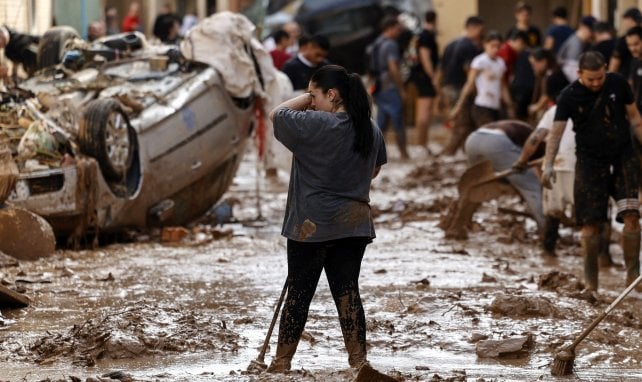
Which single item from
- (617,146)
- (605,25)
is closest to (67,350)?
(617,146)

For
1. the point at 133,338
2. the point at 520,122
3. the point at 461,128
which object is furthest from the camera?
the point at 461,128

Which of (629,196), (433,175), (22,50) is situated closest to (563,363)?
(629,196)

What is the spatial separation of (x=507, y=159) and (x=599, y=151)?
3.29 metres

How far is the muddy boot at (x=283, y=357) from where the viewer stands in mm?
7520

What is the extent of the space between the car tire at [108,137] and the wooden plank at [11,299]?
3.11 metres

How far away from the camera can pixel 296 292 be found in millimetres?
7480

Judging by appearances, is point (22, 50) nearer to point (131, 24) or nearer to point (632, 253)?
point (632, 253)

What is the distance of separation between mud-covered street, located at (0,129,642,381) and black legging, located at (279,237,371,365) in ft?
0.64

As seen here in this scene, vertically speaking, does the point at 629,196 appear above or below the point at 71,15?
above

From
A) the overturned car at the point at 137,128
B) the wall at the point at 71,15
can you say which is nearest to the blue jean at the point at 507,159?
the overturned car at the point at 137,128

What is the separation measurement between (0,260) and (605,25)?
349 inches

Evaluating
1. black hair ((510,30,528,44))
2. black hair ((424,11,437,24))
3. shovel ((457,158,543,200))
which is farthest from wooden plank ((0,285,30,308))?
black hair ((424,11,437,24))

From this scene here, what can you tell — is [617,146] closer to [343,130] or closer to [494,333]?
[494,333]

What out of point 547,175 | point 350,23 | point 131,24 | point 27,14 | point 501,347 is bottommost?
point 131,24
